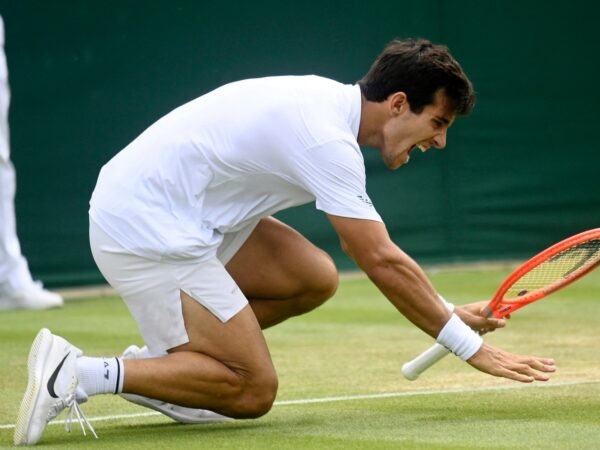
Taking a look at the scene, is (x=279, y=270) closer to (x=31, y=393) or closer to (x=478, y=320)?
(x=478, y=320)

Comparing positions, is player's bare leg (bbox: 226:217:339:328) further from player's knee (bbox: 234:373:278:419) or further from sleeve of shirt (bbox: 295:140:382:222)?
Answer: sleeve of shirt (bbox: 295:140:382:222)

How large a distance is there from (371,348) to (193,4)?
431 cm

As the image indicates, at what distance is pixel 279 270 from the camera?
536cm

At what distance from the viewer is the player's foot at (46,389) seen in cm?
470

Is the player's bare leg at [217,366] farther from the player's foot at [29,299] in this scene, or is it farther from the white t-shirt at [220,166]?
the player's foot at [29,299]

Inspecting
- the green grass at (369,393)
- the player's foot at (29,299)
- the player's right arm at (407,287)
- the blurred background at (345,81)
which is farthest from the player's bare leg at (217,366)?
the blurred background at (345,81)

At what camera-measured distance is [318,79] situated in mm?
5016

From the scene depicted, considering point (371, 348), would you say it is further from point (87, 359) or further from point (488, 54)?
point (488, 54)

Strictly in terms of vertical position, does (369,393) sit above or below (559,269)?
below

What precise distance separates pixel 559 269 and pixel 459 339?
2.57ft

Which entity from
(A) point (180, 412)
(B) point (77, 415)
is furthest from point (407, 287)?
(B) point (77, 415)

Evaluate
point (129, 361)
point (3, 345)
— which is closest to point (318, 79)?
point (129, 361)

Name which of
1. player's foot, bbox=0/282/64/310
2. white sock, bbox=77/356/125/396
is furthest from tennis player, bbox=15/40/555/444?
player's foot, bbox=0/282/64/310

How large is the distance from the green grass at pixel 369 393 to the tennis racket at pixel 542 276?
24 cm
